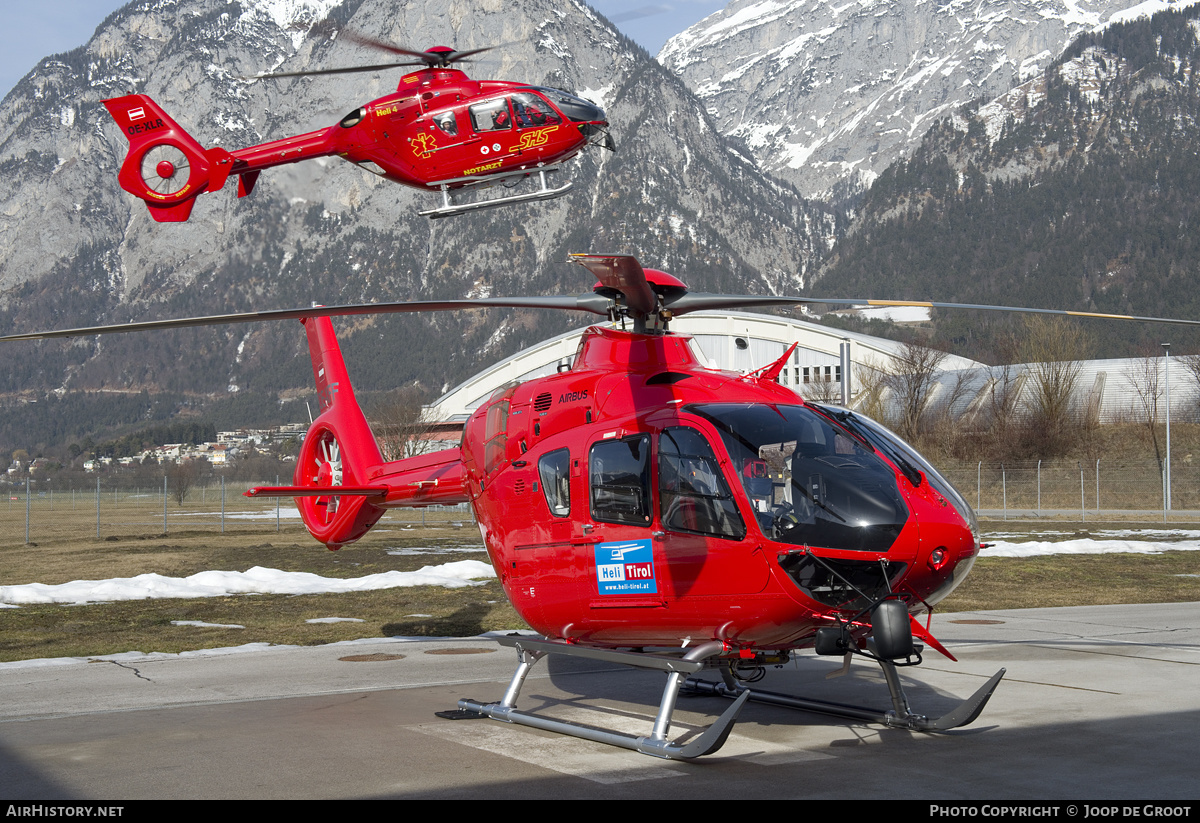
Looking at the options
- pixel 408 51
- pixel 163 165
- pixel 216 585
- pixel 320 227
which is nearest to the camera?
pixel 408 51

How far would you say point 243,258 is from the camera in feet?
133

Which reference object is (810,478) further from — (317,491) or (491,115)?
(491,115)

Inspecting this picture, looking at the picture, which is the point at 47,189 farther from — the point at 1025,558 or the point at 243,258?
the point at 1025,558

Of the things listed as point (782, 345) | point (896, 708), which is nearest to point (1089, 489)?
point (782, 345)

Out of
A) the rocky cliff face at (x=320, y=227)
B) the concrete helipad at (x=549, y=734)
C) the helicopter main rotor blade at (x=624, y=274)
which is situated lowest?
the concrete helipad at (x=549, y=734)

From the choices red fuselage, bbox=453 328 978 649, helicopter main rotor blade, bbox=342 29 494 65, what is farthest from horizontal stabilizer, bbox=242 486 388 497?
helicopter main rotor blade, bbox=342 29 494 65

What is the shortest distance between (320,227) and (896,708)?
161023 mm

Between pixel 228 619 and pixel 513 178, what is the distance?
876 cm

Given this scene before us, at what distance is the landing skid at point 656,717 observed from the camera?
6.84m

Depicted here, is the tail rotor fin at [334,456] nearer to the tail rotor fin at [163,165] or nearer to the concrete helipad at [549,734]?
the concrete helipad at [549,734]

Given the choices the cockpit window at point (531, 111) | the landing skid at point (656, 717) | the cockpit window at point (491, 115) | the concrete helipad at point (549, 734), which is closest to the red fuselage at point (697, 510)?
the landing skid at point (656, 717)

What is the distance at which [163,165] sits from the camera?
659 inches

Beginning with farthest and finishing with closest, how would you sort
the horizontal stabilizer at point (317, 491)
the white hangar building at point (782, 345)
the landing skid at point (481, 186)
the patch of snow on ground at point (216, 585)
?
the white hangar building at point (782, 345), the patch of snow on ground at point (216, 585), the landing skid at point (481, 186), the horizontal stabilizer at point (317, 491)

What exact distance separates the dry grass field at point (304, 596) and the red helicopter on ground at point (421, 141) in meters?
6.48
